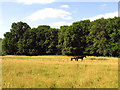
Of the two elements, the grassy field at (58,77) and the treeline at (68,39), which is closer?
the grassy field at (58,77)

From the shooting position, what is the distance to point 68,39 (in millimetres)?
67688

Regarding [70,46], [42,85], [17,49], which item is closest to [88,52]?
[70,46]

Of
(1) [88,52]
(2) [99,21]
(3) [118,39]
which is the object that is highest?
(2) [99,21]

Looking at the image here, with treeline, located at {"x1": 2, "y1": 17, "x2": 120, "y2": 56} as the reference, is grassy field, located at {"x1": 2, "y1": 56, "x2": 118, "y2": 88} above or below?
below

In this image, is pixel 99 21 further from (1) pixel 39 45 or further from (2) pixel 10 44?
(2) pixel 10 44

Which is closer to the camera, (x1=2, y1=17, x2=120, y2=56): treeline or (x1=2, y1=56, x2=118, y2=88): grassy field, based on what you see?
(x1=2, y1=56, x2=118, y2=88): grassy field

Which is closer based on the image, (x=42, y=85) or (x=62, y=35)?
(x=42, y=85)

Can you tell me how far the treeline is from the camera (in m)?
60.0

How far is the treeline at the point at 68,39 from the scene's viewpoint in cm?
6003

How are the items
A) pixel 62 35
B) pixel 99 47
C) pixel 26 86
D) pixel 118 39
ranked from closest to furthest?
pixel 26 86 → pixel 118 39 → pixel 99 47 → pixel 62 35

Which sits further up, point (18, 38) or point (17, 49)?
point (18, 38)

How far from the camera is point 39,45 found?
247ft

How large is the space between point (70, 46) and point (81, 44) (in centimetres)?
612

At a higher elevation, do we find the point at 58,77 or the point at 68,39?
the point at 68,39
